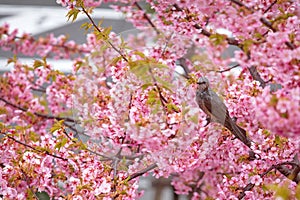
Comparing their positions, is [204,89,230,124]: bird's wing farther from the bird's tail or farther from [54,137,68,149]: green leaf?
[54,137,68,149]: green leaf

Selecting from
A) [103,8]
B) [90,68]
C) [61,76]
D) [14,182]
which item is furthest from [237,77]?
[103,8]

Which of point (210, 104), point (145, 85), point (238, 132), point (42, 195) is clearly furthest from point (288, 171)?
point (42, 195)

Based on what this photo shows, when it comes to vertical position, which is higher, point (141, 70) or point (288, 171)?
point (141, 70)

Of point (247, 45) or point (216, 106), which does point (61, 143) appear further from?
point (247, 45)

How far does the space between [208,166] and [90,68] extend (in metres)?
0.43

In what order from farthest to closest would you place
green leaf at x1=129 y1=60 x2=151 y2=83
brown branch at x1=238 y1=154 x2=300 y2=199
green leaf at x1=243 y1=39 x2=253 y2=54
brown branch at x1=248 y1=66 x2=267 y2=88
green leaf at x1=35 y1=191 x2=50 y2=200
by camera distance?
1. green leaf at x1=35 y1=191 x2=50 y2=200
2. brown branch at x1=248 y1=66 x2=267 y2=88
3. brown branch at x1=238 y1=154 x2=300 y2=199
4. green leaf at x1=129 y1=60 x2=151 y2=83
5. green leaf at x1=243 y1=39 x2=253 y2=54

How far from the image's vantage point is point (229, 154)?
125 cm

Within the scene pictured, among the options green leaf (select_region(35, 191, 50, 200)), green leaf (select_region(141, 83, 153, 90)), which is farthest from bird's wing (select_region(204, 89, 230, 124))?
green leaf (select_region(35, 191, 50, 200))

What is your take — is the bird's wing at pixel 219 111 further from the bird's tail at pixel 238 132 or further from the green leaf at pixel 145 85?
the green leaf at pixel 145 85

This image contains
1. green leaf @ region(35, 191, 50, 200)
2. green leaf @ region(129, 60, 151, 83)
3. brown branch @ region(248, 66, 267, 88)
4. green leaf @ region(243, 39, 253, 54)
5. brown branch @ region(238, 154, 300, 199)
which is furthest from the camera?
green leaf @ region(35, 191, 50, 200)

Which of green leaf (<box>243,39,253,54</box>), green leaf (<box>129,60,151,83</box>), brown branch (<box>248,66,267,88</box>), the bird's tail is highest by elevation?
green leaf (<box>243,39,253,54</box>)

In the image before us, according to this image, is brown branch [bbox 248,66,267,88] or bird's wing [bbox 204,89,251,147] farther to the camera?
brown branch [bbox 248,66,267,88]

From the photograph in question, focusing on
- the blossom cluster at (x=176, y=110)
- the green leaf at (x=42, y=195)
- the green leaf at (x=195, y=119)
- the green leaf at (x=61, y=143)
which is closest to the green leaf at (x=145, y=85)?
the blossom cluster at (x=176, y=110)

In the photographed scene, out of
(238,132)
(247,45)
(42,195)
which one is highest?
(247,45)
